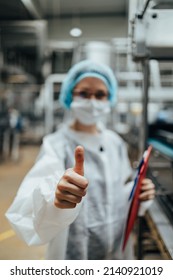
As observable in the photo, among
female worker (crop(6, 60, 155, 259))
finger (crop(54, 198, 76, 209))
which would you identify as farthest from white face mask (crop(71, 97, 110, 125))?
finger (crop(54, 198, 76, 209))

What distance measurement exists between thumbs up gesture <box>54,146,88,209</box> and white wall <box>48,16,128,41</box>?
1.47 feet

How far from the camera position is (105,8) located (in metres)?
0.82

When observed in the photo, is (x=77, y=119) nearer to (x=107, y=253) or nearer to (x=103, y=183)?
(x=103, y=183)

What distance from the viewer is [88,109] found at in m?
0.91

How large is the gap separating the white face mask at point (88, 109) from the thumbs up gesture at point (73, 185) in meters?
0.35

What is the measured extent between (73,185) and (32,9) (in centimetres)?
47

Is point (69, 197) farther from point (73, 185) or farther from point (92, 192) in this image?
point (92, 192)

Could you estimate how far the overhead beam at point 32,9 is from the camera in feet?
2.43

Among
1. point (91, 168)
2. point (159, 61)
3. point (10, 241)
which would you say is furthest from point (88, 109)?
point (10, 241)

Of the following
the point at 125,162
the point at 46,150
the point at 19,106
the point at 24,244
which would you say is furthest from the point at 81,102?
the point at 19,106

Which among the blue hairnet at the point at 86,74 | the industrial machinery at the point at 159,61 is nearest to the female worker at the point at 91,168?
the blue hairnet at the point at 86,74

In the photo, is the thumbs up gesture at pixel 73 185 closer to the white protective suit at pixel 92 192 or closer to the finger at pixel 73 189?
the finger at pixel 73 189

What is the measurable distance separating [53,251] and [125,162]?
15.5 inches
